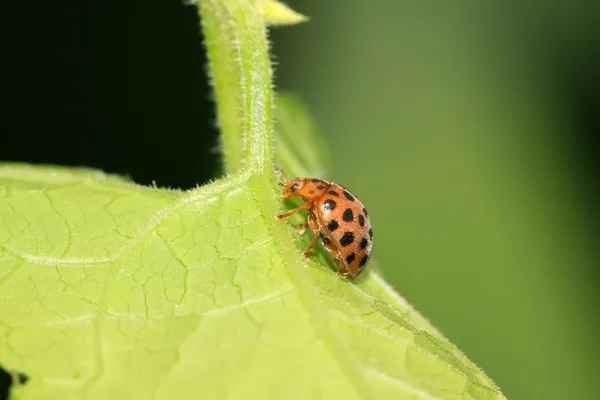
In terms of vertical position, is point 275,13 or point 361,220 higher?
point 275,13

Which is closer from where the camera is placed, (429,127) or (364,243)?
(364,243)

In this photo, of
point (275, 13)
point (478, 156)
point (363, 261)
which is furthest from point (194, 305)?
point (478, 156)

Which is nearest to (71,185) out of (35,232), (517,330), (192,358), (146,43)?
(35,232)

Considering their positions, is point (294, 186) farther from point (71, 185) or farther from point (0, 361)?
point (0, 361)

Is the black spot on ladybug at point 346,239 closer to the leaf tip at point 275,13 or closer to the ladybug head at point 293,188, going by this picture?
the ladybug head at point 293,188

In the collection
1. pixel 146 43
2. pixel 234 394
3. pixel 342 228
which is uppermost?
pixel 234 394

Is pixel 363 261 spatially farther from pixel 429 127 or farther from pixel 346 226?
pixel 429 127
